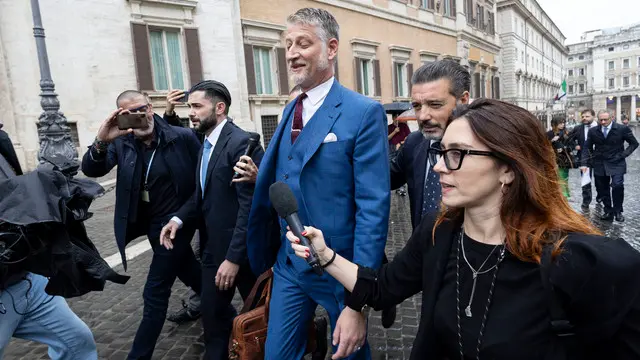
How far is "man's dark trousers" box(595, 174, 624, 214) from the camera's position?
25.1ft

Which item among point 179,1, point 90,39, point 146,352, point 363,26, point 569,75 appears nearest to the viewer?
point 146,352

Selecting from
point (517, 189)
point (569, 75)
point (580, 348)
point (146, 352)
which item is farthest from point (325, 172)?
point (569, 75)

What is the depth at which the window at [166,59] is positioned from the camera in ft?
45.9

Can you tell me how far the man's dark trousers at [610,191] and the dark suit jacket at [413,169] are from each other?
6.60m

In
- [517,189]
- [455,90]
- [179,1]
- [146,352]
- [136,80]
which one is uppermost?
[179,1]

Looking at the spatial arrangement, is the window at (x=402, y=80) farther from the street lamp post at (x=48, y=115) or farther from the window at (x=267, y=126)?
the street lamp post at (x=48, y=115)

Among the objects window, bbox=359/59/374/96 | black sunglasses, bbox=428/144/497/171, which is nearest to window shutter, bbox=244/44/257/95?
window, bbox=359/59/374/96

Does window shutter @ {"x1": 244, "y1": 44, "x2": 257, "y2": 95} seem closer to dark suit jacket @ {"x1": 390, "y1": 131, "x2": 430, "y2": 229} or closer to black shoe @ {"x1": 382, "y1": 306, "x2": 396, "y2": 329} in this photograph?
dark suit jacket @ {"x1": 390, "y1": 131, "x2": 430, "y2": 229}

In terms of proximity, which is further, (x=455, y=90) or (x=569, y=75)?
(x=569, y=75)

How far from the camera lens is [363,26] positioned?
20500 millimetres

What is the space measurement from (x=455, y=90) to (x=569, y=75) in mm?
119966

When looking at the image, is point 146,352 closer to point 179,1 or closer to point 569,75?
point 179,1

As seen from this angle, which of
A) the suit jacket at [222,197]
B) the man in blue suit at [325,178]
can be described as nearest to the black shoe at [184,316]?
the suit jacket at [222,197]

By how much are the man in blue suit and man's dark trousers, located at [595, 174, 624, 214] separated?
7.42m
